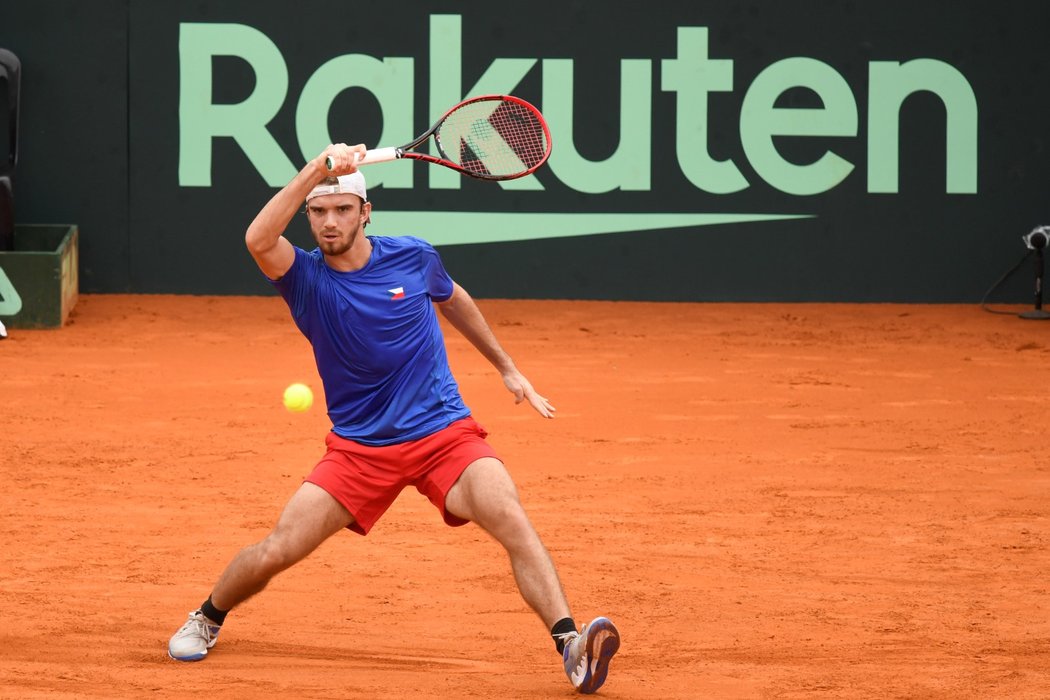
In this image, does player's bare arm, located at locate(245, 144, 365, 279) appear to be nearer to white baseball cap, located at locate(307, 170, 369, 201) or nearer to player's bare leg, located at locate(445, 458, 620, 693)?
white baseball cap, located at locate(307, 170, 369, 201)

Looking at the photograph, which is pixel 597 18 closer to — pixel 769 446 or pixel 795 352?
pixel 795 352

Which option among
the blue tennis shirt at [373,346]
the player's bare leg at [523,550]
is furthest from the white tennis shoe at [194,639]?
the player's bare leg at [523,550]

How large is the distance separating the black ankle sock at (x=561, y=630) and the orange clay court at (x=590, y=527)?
15cm

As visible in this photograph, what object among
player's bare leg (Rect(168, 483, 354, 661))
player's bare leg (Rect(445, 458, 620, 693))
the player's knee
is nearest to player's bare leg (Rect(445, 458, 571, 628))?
player's bare leg (Rect(445, 458, 620, 693))

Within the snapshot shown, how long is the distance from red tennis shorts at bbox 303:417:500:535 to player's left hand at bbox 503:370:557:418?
0.25m

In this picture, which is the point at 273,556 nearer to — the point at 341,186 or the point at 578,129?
the point at 341,186

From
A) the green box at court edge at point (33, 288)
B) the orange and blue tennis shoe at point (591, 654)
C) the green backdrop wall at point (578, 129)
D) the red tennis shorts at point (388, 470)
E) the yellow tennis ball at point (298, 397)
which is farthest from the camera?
the green backdrop wall at point (578, 129)

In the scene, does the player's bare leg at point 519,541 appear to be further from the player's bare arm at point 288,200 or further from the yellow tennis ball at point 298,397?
the yellow tennis ball at point 298,397

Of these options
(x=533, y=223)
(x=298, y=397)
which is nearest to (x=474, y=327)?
(x=298, y=397)

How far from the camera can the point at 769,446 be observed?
8.43 meters

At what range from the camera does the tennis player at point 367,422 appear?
15.0 ft

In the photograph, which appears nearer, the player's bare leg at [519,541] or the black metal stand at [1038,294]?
the player's bare leg at [519,541]

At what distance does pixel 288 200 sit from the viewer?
14.6 feet

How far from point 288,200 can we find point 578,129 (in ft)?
31.2
